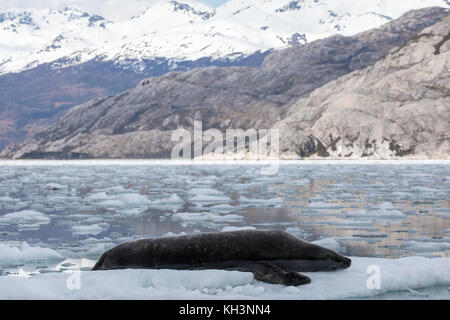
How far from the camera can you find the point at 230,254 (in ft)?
28.9

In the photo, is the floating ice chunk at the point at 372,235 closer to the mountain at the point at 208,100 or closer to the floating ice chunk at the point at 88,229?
the floating ice chunk at the point at 88,229

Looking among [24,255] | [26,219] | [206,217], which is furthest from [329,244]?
[26,219]

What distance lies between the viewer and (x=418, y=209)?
1941 centimetres

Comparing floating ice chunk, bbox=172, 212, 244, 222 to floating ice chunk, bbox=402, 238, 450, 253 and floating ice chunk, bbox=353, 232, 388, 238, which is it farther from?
floating ice chunk, bbox=402, 238, 450, 253

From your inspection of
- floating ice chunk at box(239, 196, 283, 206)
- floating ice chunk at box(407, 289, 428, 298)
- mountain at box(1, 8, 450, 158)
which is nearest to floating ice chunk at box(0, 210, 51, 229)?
floating ice chunk at box(239, 196, 283, 206)

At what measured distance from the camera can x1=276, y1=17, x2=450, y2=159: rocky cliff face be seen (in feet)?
306

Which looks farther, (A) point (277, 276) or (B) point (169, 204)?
(B) point (169, 204)

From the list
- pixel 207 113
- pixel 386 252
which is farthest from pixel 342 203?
pixel 207 113

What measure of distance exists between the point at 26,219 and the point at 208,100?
479 feet

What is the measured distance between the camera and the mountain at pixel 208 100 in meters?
147

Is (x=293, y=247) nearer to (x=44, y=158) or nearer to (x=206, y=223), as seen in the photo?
(x=206, y=223)

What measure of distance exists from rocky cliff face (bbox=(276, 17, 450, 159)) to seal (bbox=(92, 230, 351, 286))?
279 feet

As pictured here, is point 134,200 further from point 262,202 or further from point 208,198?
point 262,202
